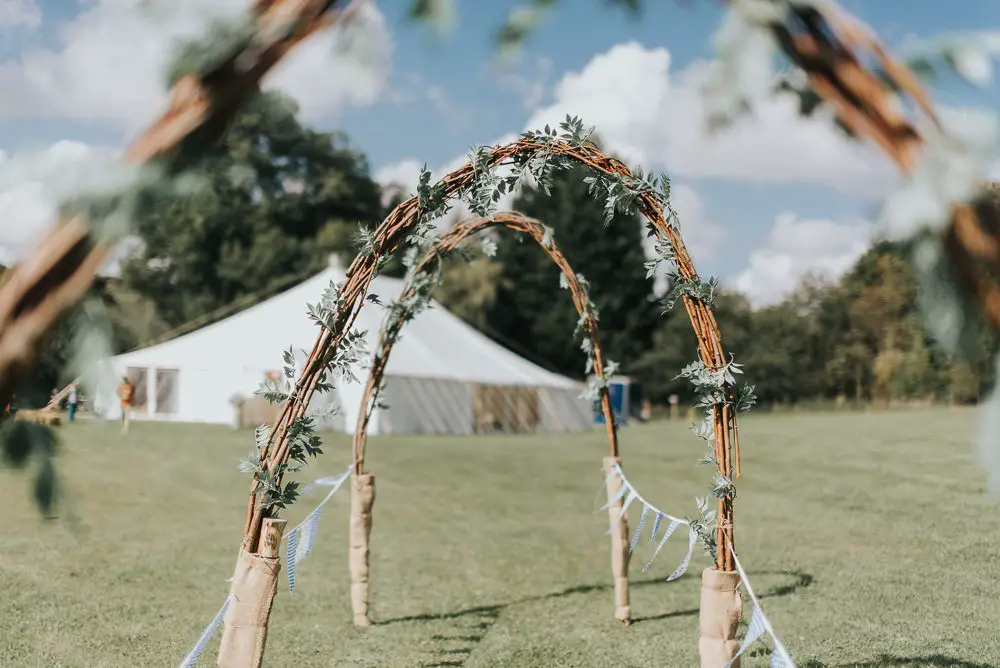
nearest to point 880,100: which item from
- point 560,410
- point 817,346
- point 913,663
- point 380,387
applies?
point 913,663

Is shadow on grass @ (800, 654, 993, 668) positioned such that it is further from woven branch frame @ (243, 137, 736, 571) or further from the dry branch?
the dry branch

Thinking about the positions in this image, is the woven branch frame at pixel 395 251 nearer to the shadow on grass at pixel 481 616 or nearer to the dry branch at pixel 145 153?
the shadow on grass at pixel 481 616

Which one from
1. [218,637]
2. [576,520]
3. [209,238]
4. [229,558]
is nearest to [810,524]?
[576,520]

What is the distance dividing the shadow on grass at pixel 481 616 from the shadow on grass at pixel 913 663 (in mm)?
39

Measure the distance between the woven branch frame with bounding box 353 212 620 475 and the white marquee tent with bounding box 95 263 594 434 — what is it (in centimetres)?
1436

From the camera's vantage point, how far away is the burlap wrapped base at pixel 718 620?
133 inches

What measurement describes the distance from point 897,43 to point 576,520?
9420 millimetres

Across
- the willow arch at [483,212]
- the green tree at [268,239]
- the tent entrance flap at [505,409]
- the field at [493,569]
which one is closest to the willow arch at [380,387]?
the field at [493,569]

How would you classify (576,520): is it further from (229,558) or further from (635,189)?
(635,189)

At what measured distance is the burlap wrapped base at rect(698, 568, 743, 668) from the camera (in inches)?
133

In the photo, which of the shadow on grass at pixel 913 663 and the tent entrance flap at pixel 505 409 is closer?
the shadow on grass at pixel 913 663

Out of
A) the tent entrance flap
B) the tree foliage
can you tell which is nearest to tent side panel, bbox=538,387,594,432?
the tent entrance flap

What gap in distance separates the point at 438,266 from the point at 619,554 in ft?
6.89

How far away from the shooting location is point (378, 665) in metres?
4.91
